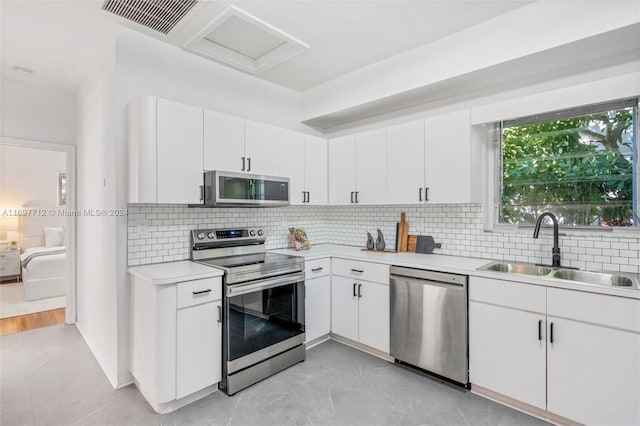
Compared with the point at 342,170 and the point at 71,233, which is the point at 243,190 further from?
the point at 71,233

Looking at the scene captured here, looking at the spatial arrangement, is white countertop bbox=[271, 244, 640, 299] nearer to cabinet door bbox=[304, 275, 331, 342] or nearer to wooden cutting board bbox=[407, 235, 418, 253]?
wooden cutting board bbox=[407, 235, 418, 253]

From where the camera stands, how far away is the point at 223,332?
2.38m

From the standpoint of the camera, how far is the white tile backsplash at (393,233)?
235 cm

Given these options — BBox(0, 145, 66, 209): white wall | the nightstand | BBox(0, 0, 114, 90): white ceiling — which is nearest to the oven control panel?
BBox(0, 0, 114, 90): white ceiling

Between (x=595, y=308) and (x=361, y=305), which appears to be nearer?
(x=595, y=308)

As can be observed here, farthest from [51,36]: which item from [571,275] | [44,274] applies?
[571,275]

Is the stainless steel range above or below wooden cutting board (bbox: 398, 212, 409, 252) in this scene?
below

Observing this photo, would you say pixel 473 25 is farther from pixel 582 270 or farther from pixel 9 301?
pixel 9 301

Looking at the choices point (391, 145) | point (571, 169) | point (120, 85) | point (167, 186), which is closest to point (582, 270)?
point (571, 169)

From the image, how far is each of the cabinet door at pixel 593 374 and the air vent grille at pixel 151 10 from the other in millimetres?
3164

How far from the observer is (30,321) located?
400 centimetres

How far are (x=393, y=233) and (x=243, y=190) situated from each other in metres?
1.66

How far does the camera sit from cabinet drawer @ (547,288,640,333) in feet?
5.79

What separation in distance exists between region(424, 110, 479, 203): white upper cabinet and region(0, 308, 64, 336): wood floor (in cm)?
462
